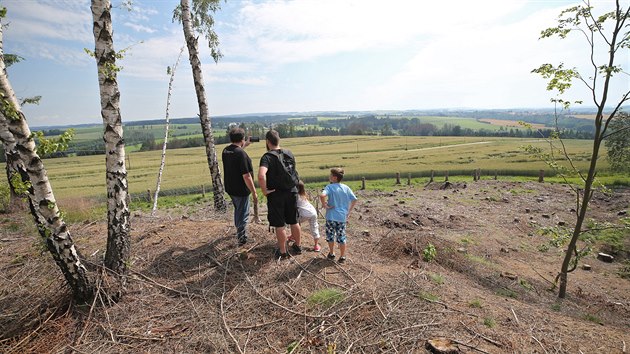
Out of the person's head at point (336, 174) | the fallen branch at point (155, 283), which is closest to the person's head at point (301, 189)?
the person's head at point (336, 174)

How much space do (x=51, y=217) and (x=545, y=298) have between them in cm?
933

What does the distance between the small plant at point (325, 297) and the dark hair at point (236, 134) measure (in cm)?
297

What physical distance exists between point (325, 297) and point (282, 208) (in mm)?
1696

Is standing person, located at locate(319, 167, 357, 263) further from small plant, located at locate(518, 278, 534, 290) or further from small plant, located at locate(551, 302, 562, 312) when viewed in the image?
small plant, located at locate(518, 278, 534, 290)

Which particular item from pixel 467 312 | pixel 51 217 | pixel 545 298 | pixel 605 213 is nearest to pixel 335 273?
pixel 467 312

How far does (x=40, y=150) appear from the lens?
3.93 meters

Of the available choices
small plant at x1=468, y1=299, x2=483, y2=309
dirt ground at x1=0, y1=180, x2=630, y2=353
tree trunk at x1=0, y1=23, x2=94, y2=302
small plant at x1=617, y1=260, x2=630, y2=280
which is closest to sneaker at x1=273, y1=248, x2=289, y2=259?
dirt ground at x1=0, y1=180, x2=630, y2=353

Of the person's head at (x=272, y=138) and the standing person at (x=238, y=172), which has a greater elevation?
the person's head at (x=272, y=138)

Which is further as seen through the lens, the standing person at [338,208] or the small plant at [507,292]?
the small plant at [507,292]

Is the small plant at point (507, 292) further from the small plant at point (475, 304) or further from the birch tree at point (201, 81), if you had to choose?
the birch tree at point (201, 81)

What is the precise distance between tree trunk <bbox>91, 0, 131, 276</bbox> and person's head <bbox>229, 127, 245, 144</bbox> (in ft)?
5.71

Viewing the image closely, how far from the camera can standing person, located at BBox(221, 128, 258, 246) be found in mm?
5790

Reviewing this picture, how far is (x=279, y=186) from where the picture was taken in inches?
222

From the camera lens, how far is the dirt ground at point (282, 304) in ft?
13.5
